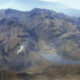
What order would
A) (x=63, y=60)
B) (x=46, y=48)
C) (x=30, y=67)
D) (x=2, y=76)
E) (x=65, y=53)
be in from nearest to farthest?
1. (x=2, y=76)
2. (x=30, y=67)
3. (x=63, y=60)
4. (x=65, y=53)
5. (x=46, y=48)

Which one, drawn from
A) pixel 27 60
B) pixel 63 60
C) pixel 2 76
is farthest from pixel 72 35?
pixel 2 76

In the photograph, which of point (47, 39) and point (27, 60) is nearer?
point (27, 60)

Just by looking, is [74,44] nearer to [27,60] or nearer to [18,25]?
[27,60]

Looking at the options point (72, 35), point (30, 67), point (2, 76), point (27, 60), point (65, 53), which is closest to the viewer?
point (2, 76)

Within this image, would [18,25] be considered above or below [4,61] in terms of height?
above

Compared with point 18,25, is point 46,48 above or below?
below

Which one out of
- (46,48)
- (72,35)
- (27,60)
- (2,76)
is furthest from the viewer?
(72,35)

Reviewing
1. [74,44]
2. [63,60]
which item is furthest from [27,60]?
[74,44]

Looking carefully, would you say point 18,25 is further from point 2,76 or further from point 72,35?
point 2,76

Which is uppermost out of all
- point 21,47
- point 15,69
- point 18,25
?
point 18,25
